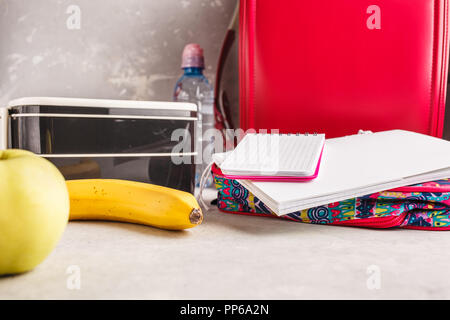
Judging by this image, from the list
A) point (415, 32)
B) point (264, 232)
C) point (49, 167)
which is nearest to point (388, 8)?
point (415, 32)

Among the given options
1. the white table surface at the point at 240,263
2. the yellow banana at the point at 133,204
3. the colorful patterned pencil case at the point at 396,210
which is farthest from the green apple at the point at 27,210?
the colorful patterned pencil case at the point at 396,210

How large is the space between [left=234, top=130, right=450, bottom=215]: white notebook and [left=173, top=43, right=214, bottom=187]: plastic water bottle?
0.40m

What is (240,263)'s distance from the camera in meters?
0.38

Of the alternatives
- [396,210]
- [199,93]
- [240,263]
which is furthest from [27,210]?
[199,93]

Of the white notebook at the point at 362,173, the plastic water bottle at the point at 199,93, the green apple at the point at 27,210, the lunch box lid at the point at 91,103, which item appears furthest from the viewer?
the plastic water bottle at the point at 199,93

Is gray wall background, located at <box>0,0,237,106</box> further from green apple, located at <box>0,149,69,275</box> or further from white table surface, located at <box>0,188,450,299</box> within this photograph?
green apple, located at <box>0,149,69,275</box>

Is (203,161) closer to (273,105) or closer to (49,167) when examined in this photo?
(273,105)

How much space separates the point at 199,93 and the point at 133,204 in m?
0.48

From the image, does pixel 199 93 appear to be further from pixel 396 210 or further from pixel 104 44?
pixel 396 210

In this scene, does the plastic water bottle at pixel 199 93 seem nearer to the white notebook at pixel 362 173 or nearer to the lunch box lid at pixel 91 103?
the lunch box lid at pixel 91 103

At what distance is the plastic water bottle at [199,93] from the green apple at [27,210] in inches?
21.6

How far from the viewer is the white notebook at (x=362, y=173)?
1.50 ft

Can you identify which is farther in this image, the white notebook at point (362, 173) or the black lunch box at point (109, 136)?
the black lunch box at point (109, 136)

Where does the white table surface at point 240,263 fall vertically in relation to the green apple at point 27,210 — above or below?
below
